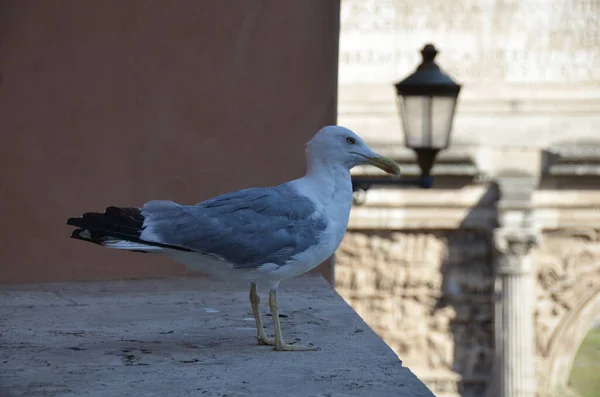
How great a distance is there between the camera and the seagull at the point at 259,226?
2.24 meters

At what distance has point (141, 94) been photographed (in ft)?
12.5

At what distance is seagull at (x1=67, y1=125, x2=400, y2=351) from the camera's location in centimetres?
224

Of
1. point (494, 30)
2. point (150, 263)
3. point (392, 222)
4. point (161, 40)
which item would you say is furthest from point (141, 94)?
point (494, 30)

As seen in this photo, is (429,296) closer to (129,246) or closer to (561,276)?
(561,276)

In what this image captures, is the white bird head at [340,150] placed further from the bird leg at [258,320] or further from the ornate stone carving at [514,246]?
the ornate stone carving at [514,246]

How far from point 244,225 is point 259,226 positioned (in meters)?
0.03

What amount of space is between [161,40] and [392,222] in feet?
15.5

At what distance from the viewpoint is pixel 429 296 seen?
842 centimetres

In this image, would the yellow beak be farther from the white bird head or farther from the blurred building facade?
the blurred building facade

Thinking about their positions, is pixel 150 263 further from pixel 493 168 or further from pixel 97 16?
pixel 493 168

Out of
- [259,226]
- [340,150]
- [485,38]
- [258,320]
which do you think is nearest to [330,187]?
[340,150]

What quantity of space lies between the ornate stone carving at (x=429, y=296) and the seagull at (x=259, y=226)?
586 centimetres

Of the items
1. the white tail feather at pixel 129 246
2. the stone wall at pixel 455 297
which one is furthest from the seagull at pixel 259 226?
the stone wall at pixel 455 297

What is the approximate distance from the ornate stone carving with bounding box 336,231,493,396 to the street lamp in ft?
10.9
